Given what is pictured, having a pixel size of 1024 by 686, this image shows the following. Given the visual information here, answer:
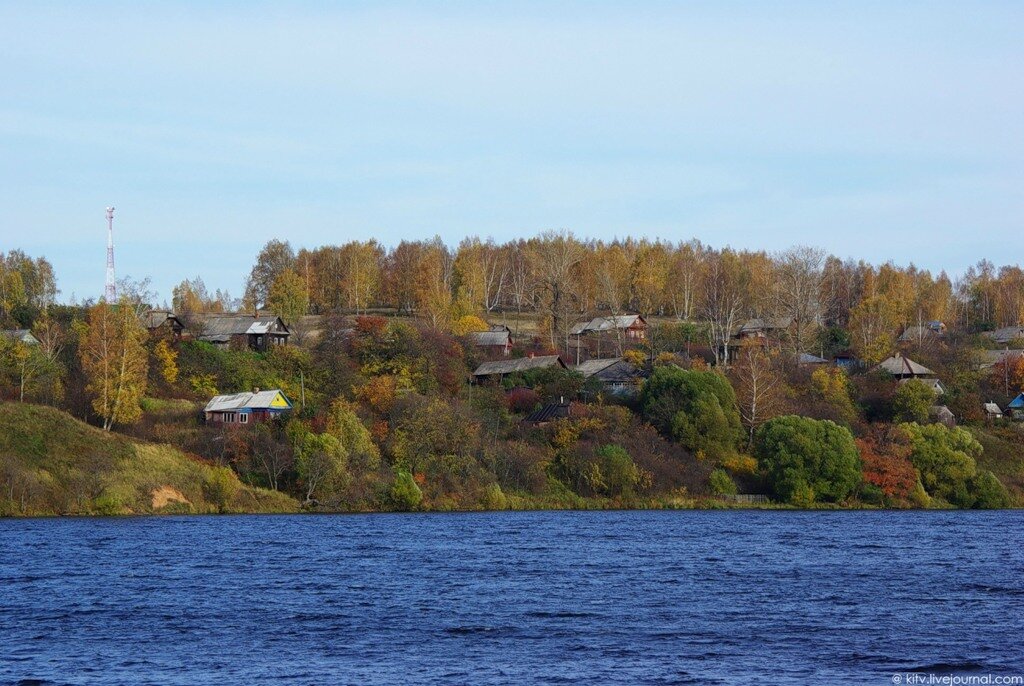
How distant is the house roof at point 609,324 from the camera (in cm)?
16112

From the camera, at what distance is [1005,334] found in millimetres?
167625

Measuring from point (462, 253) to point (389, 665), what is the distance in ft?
513

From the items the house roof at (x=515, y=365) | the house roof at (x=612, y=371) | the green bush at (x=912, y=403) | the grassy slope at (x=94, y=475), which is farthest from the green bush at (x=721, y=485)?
the grassy slope at (x=94, y=475)

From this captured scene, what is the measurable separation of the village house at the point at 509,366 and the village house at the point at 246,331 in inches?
911

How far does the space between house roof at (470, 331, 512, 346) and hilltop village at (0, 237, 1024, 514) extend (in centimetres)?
36

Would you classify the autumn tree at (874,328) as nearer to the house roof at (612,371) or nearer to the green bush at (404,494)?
the house roof at (612,371)

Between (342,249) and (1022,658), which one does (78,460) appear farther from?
(342,249)

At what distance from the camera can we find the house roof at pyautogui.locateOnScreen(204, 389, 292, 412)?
98000 millimetres

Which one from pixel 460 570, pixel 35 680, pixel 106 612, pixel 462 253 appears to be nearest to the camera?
pixel 35 680

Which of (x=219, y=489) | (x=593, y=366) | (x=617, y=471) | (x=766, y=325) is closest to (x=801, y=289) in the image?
(x=766, y=325)

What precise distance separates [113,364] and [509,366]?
142 ft

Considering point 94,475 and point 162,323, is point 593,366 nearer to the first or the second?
point 162,323

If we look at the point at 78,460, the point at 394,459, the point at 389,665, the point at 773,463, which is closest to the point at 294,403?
the point at 394,459

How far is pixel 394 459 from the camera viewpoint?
93.6m
